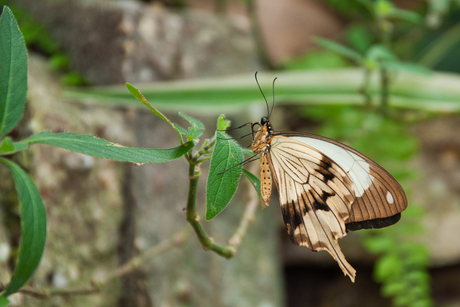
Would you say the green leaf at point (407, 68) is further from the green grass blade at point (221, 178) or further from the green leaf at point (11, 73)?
the green leaf at point (11, 73)

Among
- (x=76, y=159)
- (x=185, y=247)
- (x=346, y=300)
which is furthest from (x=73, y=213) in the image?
(x=346, y=300)

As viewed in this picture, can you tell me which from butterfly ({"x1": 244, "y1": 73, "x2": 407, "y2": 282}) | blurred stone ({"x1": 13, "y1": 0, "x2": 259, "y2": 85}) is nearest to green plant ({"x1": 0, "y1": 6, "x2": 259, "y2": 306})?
butterfly ({"x1": 244, "y1": 73, "x2": 407, "y2": 282})

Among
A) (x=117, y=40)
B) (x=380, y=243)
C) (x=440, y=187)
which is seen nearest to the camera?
(x=380, y=243)

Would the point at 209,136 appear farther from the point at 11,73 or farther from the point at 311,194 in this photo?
the point at 11,73

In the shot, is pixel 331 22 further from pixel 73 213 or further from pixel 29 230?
pixel 29 230

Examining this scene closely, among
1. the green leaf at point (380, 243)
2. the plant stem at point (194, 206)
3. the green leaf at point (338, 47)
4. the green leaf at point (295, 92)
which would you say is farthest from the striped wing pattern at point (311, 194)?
the green leaf at point (380, 243)

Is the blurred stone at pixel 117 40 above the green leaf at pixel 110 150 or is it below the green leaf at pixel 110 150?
above

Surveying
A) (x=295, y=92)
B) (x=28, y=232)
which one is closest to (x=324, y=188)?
(x=28, y=232)
